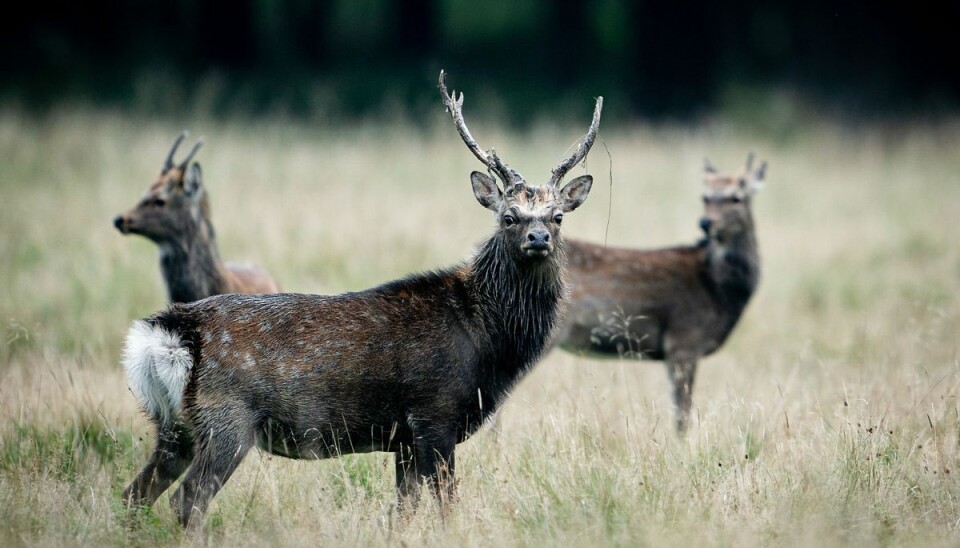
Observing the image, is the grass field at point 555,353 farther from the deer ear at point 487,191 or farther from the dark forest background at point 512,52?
the dark forest background at point 512,52

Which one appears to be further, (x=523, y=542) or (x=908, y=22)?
(x=908, y=22)

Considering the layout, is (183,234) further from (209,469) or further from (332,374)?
(209,469)

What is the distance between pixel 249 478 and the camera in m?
5.26

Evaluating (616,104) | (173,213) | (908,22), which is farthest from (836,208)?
(173,213)

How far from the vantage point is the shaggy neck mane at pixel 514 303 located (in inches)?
215

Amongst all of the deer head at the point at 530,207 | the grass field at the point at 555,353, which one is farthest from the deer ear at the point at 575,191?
the grass field at the point at 555,353

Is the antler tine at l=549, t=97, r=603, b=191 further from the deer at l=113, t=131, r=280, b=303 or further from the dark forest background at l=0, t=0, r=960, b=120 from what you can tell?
the dark forest background at l=0, t=0, r=960, b=120

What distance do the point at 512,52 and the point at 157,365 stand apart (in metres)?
17.6

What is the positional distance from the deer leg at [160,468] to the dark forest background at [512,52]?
1450 cm

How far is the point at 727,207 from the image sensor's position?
9.03 m

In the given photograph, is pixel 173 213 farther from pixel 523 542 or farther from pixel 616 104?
pixel 616 104

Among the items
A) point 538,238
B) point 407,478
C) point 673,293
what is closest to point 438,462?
point 407,478

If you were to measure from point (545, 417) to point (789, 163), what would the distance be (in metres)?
13.4

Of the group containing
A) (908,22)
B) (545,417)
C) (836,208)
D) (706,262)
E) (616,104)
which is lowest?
(545,417)
